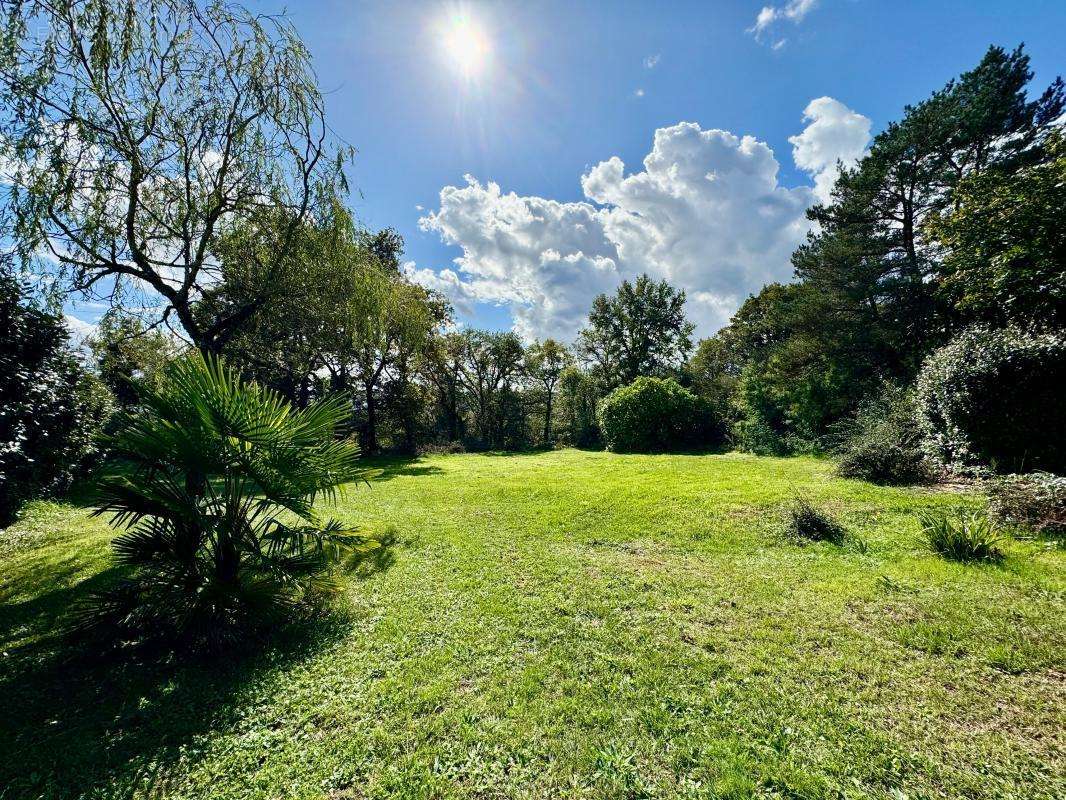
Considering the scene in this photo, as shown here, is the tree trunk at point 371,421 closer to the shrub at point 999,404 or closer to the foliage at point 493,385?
the foliage at point 493,385

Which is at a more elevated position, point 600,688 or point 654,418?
point 654,418

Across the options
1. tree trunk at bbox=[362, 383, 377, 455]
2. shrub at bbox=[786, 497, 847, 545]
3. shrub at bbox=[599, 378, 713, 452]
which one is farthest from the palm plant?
shrub at bbox=[599, 378, 713, 452]

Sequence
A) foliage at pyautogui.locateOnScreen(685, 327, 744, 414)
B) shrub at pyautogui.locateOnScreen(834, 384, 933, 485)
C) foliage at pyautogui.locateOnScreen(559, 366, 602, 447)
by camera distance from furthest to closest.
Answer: foliage at pyautogui.locateOnScreen(685, 327, 744, 414) → foliage at pyautogui.locateOnScreen(559, 366, 602, 447) → shrub at pyautogui.locateOnScreen(834, 384, 933, 485)

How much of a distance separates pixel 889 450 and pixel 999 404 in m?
1.87

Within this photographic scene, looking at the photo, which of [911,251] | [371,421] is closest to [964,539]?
[911,251]

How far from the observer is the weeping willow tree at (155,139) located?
498 centimetres

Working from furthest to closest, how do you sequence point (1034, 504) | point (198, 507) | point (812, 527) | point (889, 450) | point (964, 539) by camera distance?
point (889, 450) → point (812, 527) → point (1034, 504) → point (964, 539) → point (198, 507)

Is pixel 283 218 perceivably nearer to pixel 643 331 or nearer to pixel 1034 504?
pixel 1034 504

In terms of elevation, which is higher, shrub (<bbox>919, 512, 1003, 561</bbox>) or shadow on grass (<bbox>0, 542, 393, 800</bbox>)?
shrub (<bbox>919, 512, 1003, 561</bbox>)

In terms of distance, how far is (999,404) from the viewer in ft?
23.8

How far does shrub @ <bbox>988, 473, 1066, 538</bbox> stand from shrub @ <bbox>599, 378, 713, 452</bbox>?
1487cm

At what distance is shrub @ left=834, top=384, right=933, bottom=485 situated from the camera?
7.92 metres

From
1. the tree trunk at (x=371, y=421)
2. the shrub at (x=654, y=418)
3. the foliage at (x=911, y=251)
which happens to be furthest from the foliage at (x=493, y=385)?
the foliage at (x=911, y=251)

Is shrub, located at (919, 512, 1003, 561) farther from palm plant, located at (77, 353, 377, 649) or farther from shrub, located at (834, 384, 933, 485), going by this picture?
palm plant, located at (77, 353, 377, 649)
